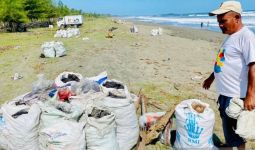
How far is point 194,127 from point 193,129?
31 mm

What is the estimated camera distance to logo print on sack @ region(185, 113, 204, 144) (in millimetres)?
3959

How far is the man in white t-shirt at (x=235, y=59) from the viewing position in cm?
326

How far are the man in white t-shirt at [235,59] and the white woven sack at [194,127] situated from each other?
0.36 m

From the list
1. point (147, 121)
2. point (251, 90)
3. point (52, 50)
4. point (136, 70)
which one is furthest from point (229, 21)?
point (52, 50)

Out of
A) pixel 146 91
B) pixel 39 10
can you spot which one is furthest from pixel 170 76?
pixel 39 10

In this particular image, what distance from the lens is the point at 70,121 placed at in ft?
13.2

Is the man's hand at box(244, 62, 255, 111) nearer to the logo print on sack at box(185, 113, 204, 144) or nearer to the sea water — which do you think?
the logo print on sack at box(185, 113, 204, 144)

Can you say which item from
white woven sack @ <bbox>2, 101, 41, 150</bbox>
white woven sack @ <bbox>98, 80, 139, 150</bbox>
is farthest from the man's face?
white woven sack @ <bbox>2, 101, 41, 150</bbox>

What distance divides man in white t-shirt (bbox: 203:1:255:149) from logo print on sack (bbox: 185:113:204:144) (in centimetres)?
43

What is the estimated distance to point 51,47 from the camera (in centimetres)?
1201

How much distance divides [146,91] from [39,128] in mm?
3588

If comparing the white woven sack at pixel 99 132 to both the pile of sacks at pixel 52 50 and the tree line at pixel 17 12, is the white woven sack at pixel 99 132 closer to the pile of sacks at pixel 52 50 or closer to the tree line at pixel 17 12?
the pile of sacks at pixel 52 50

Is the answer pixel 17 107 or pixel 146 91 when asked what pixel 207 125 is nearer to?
pixel 17 107

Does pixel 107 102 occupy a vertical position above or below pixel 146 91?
above
